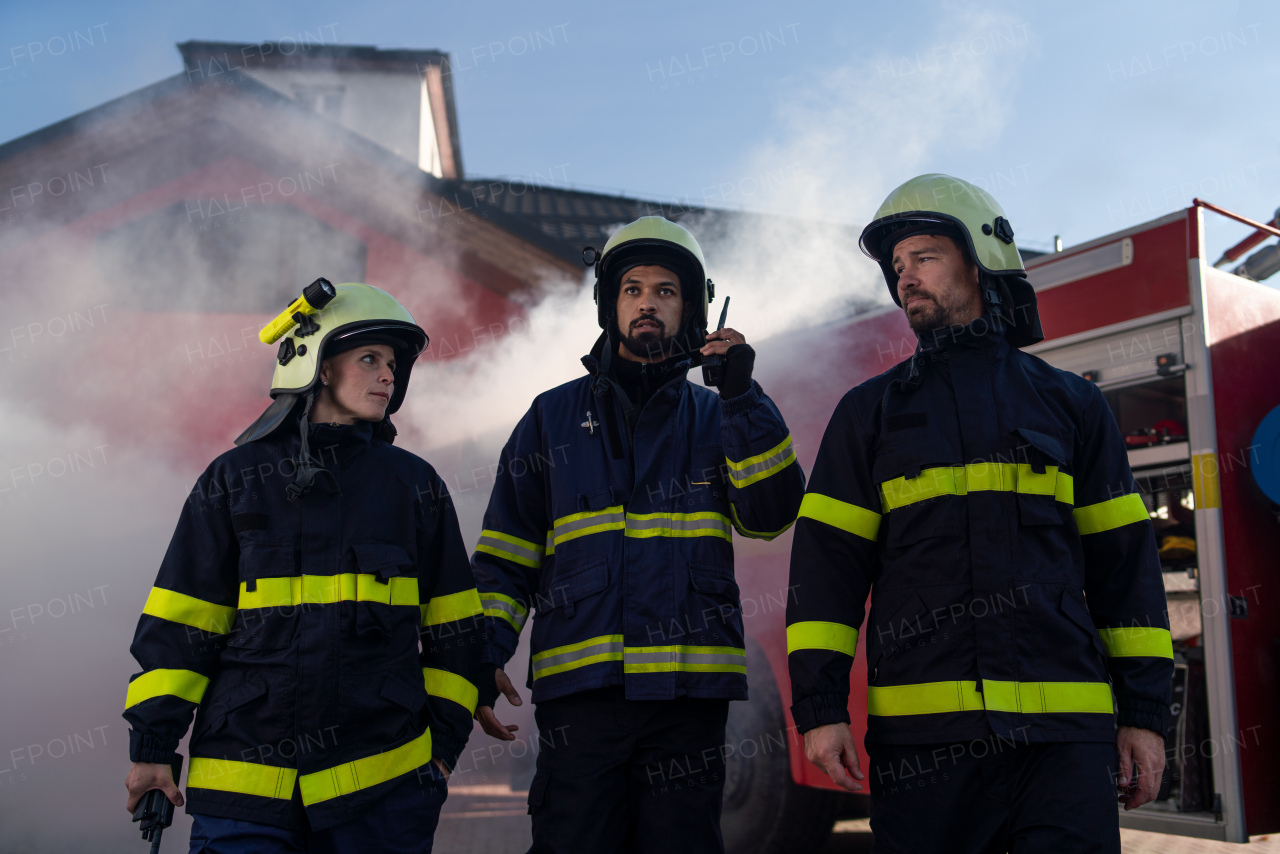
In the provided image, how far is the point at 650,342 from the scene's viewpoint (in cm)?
262

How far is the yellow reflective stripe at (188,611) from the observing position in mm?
2062

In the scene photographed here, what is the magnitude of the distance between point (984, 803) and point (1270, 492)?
7.58 feet

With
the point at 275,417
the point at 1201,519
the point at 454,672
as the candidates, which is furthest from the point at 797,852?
the point at 275,417

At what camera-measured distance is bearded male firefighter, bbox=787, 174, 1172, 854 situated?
1757mm

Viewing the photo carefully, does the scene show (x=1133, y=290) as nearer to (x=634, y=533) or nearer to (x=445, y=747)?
(x=634, y=533)

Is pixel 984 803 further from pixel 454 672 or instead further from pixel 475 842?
pixel 475 842

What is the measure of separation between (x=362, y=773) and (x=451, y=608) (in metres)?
0.49

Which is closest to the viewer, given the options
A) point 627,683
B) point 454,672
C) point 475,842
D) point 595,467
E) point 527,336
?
point 627,683

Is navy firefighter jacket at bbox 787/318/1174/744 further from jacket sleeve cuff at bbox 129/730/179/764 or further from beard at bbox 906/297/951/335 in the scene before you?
jacket sleeve cuff at bbox 129/730/179/764

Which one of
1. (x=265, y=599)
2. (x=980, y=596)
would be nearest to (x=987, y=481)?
(x=980, y=596)

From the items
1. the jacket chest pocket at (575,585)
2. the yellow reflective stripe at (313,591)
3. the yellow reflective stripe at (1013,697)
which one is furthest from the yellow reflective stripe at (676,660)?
the yellow reflective stripe at (313,591)

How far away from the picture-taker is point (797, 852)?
4133 millimetres

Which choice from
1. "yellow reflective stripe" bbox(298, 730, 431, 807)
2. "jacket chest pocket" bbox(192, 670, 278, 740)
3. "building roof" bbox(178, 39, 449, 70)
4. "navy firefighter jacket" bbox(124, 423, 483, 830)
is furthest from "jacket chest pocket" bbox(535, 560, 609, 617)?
"building roof" bbox(178, 39, 449, 70)

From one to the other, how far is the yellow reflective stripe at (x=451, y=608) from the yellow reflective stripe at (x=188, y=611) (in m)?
0.50
